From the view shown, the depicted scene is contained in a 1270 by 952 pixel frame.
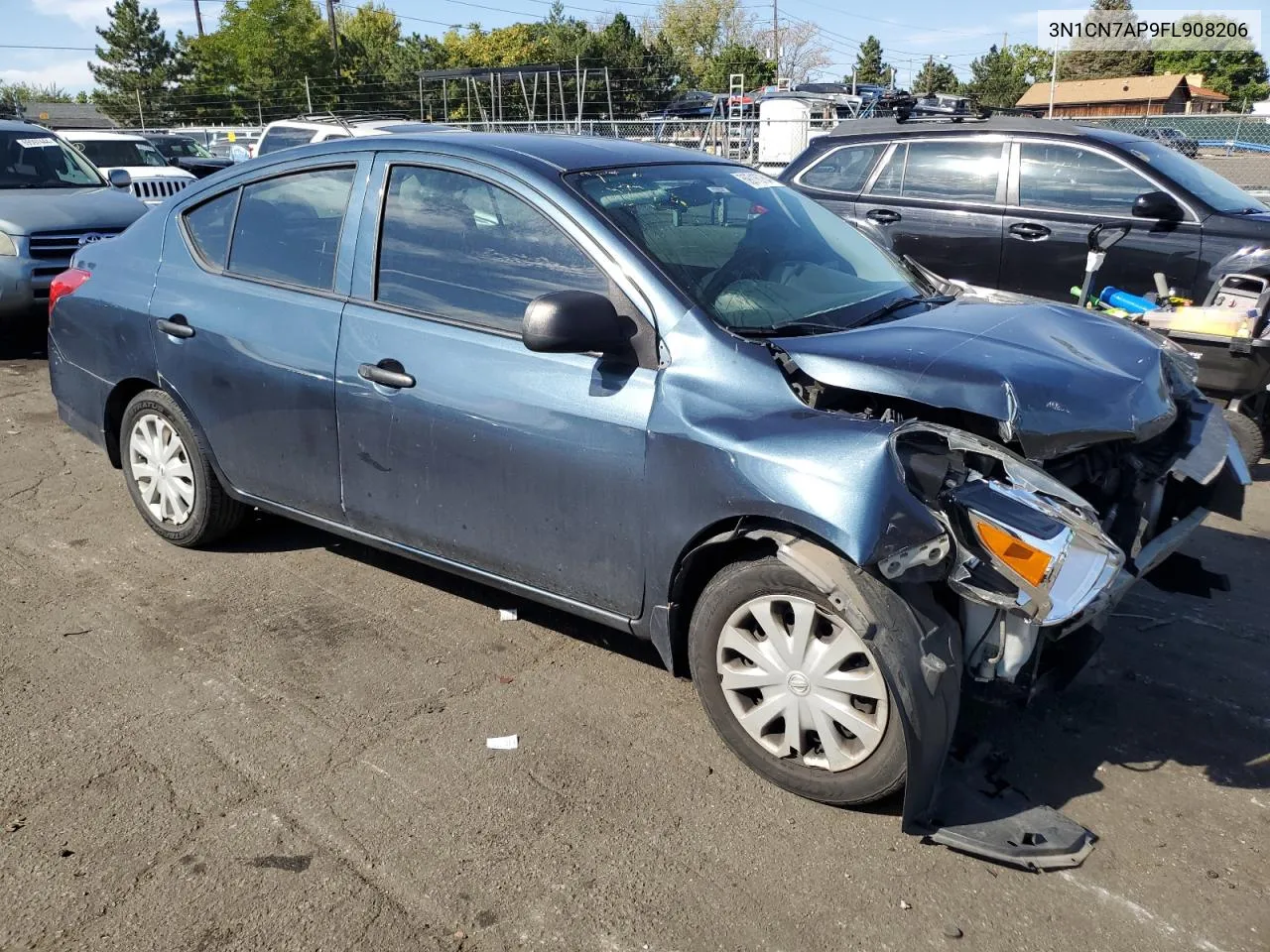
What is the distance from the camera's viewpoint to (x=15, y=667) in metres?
3.75

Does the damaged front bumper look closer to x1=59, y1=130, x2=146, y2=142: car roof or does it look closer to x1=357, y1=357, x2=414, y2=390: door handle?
x1=357, y1=357, x2=414, y2=390: door handle

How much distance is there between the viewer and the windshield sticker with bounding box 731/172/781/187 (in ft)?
13.8

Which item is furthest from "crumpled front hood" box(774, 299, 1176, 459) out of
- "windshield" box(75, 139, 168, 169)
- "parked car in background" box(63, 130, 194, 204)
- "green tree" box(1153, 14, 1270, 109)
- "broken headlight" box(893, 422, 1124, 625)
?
"green tree" box(1153, 14, 1270, 109)

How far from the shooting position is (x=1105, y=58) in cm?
7538

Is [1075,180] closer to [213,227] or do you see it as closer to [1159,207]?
[1159,207]

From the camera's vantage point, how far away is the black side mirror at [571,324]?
3055 mm

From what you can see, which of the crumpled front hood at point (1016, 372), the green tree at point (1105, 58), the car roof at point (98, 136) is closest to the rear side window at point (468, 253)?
the crumpled front hood at point (1016, 372)

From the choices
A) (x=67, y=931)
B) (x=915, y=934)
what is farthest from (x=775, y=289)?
(x=67, y=931)

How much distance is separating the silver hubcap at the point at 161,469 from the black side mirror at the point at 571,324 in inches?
88.3

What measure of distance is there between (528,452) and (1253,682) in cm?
267

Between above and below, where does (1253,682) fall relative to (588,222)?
below

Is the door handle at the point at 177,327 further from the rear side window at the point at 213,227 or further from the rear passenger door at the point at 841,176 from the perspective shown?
the rear passenger door at the point at 841,176

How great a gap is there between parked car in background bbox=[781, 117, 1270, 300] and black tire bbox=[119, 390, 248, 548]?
13.7ft

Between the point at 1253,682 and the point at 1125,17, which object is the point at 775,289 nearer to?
the point at 1253,682
